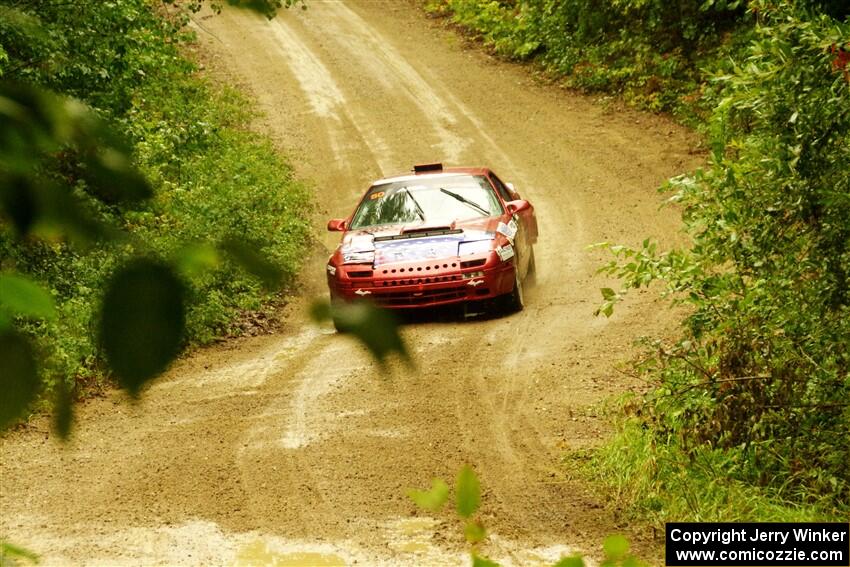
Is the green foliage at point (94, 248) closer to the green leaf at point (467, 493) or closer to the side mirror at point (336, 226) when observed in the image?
the green leaf at point (467, 493)

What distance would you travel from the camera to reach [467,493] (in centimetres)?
129

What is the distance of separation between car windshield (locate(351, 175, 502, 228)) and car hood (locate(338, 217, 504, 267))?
18 cm

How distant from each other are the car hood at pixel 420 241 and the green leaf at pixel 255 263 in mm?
9569

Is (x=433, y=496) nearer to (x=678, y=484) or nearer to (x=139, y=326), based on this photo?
(x=139, y=326)

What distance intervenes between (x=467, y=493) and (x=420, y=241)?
10.1m

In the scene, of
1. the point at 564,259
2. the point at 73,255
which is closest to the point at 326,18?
the point at 564,259

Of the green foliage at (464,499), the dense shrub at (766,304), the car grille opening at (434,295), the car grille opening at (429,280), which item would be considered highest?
the green foliage at (464,499)

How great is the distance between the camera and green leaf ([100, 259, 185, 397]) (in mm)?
1104

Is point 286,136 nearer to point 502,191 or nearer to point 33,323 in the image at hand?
point 502,191

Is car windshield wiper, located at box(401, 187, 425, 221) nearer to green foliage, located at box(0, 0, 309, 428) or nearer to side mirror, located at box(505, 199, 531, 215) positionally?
side mirror, located at box(505, 199, 531, 215)

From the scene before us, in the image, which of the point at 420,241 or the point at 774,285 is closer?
the point at 774,285

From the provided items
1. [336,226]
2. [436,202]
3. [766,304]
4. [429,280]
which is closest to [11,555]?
[766,304]

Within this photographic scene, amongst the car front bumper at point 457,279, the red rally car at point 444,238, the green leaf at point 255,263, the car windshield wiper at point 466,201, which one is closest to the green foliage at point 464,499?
the green leaf at point 255,263

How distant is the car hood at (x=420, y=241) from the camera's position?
11.1m
